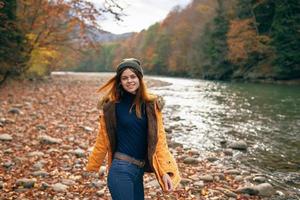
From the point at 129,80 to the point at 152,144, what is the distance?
71 centimetres

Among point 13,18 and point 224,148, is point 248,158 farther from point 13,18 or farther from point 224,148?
point 13,18

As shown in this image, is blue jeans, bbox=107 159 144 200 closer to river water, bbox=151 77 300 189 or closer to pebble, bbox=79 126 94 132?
river water, bbox=151 77 300 189

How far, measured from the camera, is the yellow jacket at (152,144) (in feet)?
12.2

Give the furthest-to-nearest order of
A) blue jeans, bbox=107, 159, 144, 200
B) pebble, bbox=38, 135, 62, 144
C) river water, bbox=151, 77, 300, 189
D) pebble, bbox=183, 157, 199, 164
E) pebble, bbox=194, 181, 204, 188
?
river water, bbox=151, 77, 300, 189
pebble, bbox=38, 135, 62, 144
pebble, bbox=183, 157, 199, 164
pebble, bbox=194, 181, 204, 188
blue jeans, bbox=107, 159, 144, 200

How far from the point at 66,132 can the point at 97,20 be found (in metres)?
5.72

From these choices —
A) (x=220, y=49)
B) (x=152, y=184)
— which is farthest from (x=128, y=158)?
(x=220, y=49)

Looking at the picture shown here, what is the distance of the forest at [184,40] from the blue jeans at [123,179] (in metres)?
5.54

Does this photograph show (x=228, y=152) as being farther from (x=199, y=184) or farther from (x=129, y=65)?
(x=129, y=65)

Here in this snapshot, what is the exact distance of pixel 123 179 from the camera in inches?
139

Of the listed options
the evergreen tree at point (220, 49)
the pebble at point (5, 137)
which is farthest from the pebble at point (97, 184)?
→ the evergreen tree at point (220, 49)

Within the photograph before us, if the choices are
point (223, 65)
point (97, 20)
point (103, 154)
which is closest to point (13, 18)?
point (97, 20)

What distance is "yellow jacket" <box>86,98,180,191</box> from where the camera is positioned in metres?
3.71

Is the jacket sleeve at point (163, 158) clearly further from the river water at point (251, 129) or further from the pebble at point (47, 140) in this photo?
the pebble at point (47, 140)

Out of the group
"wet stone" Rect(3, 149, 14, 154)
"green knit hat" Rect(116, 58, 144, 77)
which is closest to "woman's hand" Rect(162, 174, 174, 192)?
"green knit hat" Rect(116, 58, 144, 77)
